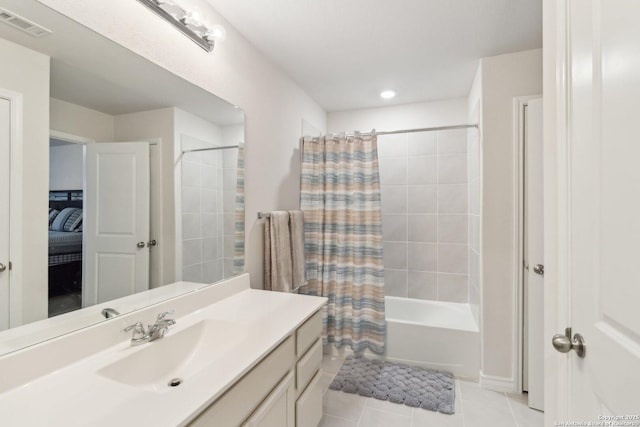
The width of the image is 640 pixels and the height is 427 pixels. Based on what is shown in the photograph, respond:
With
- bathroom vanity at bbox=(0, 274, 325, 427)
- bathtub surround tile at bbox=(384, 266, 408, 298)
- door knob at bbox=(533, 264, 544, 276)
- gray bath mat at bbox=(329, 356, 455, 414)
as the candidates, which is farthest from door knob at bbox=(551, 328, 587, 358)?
bathtub surround tile at bbox=(384, 266, 408, 298)

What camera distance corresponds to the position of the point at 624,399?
2.03 feet

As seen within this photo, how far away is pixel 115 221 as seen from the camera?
3.58 feet

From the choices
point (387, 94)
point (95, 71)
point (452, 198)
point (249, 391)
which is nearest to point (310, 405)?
point (249, 391)

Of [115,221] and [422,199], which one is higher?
[422,199]

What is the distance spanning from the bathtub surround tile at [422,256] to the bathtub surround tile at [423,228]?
62mm

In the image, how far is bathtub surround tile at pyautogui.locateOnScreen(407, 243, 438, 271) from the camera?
296cm

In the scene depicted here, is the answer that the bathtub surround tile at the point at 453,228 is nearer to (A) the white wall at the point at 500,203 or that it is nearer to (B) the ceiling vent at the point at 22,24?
(A) the white wall at the point at 500,203

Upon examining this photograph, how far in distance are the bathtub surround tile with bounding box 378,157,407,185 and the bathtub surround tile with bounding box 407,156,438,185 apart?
0.05 metres

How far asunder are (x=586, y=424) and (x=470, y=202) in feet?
7.13

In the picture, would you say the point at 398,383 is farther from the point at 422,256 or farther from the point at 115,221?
the point at 115,221

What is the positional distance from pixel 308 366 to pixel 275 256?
2.53 feet

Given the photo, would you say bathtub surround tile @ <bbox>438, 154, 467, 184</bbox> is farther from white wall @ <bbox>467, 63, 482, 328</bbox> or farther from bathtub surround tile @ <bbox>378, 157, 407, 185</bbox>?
bathtub surround tile @ <bbox>378, 157, 407, 185</bbox>

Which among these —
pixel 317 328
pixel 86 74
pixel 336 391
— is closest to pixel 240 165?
pixel 86 74

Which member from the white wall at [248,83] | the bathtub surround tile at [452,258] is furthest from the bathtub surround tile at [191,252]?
the bathtub surround tile at [452,258]
